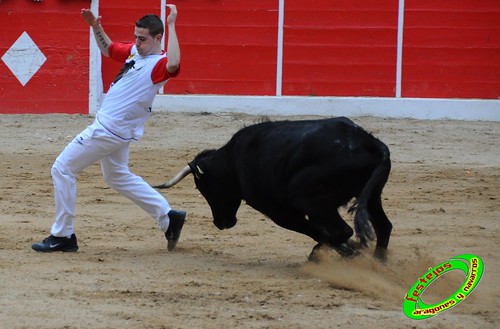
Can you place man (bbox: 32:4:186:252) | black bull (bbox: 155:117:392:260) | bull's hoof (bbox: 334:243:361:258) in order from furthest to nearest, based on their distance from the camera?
man (bbox: 32:4:186:252)
bull's hoof (bbox: 334:243:361:258)
black bull (bbox: 155:117:392:260)

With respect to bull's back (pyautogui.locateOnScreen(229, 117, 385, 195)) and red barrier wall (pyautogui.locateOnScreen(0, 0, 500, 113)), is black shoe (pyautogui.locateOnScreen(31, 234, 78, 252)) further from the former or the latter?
red barrier wall (pyautogui.locateOnScreen(0, 0, 500, 113))

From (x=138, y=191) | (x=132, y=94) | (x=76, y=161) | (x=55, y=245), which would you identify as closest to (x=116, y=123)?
(x=132, y=94)

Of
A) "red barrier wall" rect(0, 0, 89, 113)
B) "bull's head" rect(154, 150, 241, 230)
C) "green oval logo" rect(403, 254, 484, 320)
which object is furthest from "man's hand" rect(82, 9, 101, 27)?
"red barrier wall" rect(0, 0, 89, 113)

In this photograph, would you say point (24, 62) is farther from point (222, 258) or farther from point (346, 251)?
point (346, 251)

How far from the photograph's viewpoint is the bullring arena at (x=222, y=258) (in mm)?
5371

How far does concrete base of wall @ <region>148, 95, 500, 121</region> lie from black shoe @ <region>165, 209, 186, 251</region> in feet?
22.3

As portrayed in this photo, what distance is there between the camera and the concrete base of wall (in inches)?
546

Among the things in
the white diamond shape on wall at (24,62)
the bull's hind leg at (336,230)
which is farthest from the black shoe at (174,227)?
the white diamond shape on wall at (24,62)

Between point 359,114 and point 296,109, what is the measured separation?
812mm

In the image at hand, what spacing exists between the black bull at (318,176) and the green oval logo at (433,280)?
41cm

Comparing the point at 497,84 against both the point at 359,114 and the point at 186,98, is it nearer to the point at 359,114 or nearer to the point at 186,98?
the point at 359,114

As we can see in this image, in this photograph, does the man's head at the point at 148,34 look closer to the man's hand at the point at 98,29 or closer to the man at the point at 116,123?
the man at the point at 116,123

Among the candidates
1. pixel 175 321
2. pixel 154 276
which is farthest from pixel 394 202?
pixel 175 321

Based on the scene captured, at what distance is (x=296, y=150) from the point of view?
6.34m
